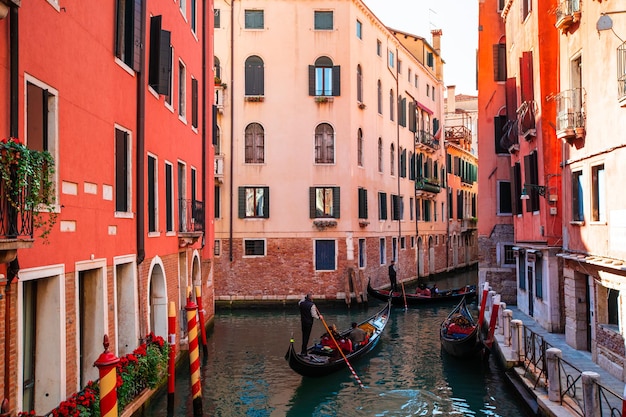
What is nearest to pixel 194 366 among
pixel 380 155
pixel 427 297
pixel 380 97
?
pixel 427 297

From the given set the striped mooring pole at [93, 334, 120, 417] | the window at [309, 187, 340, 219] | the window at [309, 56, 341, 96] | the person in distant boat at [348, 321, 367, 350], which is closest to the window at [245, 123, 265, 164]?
the window at [309, 187, 340, 219]

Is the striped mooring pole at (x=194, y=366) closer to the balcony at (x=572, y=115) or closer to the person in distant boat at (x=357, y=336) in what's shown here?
the person in distant boat at (x=357, y=336)

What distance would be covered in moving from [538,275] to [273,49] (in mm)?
12275

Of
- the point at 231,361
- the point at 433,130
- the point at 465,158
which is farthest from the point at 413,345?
the point at 465,158

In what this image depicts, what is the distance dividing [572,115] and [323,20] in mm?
13070

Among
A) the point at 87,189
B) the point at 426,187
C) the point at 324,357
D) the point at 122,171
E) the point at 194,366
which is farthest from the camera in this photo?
the point at 426,187

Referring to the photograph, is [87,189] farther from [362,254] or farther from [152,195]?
[362,254]

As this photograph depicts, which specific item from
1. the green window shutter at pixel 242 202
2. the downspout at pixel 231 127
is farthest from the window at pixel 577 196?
the downspout at pixel 231 127

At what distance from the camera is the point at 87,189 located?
812 cm

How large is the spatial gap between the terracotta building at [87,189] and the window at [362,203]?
37.5 ft

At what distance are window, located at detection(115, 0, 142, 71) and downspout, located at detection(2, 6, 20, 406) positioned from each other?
330 cm

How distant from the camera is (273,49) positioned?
2309 centimetres

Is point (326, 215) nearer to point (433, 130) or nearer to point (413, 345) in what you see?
point (413, 345)

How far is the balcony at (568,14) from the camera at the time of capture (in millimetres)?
11836
